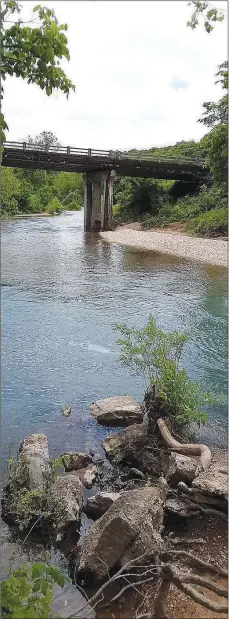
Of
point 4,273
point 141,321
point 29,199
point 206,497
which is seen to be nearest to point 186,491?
point 206,497

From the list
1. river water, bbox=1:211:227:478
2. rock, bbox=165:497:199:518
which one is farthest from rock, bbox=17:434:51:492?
rock, bbox=165:497:199:518

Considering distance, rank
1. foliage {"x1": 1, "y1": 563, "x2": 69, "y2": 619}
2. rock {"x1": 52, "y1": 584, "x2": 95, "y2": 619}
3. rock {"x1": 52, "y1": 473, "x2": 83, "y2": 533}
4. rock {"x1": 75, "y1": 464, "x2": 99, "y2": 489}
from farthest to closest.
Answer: rock {"x1": 75, "y1": 464, "x2": 99, "y2": 489}
rock {"x1": 52, "y1": 473, "x2": 83, "y2": 533}
rock {"x1": 52, "y1": 584, "x2": 95, "y2": 619}
foliage {"x1": 1, "y1": 563, "x2": 69, "y2": 619}

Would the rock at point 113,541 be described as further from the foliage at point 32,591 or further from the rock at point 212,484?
the foliage at point 32,591

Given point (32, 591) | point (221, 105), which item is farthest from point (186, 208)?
point (32, 591)

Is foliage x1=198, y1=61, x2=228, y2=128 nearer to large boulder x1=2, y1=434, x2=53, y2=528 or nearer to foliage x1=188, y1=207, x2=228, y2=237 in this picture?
large boulder x1=2, y1=434, x2=53, y2=528

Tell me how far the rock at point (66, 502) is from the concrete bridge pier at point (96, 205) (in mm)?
23091

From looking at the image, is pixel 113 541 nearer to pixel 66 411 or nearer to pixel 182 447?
Result: pixel 182 447

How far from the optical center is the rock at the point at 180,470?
15.0ft

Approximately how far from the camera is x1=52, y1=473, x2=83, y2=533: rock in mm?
4234

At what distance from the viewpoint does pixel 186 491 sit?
14.7ft

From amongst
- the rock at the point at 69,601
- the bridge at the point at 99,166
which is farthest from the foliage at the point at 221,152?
the bridge at the point at 99,166

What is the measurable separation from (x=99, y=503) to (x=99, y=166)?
Answer: 22.6 metres

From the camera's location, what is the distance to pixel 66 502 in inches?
171

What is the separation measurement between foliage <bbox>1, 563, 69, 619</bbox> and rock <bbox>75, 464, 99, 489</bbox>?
244cm
